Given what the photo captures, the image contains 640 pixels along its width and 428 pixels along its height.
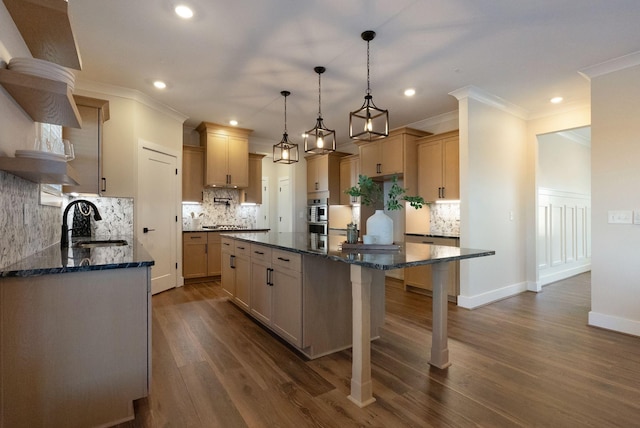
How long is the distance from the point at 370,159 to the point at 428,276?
2.09m

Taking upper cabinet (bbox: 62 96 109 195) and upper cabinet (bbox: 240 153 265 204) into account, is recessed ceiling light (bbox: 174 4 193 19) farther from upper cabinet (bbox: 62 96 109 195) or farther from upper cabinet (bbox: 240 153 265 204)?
upper cabinet (bbox: 240 153 265 204)

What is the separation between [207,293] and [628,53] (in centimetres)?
540

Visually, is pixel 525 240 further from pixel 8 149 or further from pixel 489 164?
pixel 8 149

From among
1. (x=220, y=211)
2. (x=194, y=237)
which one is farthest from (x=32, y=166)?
(x=220, y=211)

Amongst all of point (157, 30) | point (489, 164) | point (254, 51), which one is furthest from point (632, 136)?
point (157, 30)

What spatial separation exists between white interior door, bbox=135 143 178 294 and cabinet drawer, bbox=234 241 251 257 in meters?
1.36

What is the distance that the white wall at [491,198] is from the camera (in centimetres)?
376

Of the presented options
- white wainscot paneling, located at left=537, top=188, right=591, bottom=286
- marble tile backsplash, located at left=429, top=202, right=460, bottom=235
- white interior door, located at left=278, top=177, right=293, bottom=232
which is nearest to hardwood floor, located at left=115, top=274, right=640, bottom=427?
marble tile backsplash, located at left=429, top=202, right=460, bottom=235

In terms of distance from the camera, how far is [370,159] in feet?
16.9

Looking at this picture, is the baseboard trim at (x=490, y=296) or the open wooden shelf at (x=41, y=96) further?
the baseboard trim at (x=490, y=296)

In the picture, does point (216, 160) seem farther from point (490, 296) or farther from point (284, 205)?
point (490, 296)

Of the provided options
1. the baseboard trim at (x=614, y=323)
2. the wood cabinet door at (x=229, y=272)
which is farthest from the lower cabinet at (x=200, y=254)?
the baseboard trim at (x=614, y=323)

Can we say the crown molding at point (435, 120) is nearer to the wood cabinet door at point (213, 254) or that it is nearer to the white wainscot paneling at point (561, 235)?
the white wainscot paneling at point (561, 235)

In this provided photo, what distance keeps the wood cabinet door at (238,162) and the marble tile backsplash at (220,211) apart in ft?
1.76
